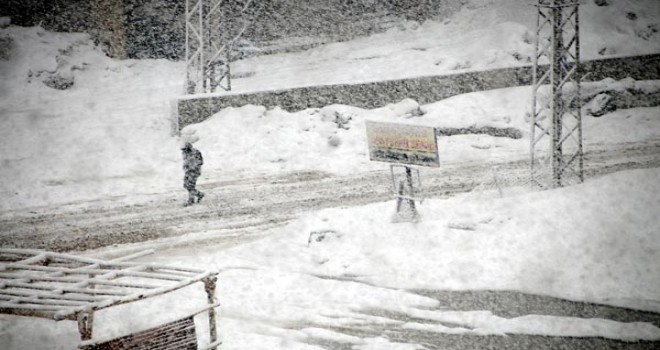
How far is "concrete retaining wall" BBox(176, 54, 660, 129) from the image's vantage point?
2028 centimetres

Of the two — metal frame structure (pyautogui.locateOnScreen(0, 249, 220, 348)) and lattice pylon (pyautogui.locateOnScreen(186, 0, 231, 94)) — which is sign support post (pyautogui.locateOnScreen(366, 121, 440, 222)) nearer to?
metal frame structure (pyautogui.locateOnScreen(0, 249, 220, 348))

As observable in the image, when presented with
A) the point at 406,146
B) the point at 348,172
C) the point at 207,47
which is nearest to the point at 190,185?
the point at 348,172

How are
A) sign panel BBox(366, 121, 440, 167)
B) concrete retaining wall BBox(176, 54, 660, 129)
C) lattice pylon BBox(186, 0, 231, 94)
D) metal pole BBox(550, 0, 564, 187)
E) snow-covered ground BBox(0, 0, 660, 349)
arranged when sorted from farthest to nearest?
concrete retaining wall BBox(176, 54, 660, 129), lattice pylon BBox(186, 0, 231, 94), metal pole BBox(550, 0, 564, 187), sign panel BBox(366, 121, 440, 167), snow-covered ground BBox(0, 0, 660, 349)

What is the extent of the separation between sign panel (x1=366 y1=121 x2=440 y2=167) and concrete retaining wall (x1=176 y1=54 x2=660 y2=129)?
8.13m

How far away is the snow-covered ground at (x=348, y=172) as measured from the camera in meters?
8.99

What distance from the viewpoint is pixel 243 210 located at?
14.4m

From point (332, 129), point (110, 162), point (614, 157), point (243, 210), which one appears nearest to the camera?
point (243, 210)

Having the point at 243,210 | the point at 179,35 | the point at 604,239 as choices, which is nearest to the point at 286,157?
the point at 243,210

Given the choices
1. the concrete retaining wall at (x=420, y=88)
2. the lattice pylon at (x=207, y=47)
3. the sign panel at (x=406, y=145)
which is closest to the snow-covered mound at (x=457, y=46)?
the concrete retaining wall at (x=420, y=88)

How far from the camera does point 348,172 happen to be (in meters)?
17.3

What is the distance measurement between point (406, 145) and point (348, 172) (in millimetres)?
4987

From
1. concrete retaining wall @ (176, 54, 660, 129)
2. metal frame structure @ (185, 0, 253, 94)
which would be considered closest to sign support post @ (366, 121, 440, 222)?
concrete retaining wall @ (176, 54, 660, 129)

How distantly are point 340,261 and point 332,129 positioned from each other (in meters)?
9.14

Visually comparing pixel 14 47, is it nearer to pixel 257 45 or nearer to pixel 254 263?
A: pixel 257 45
